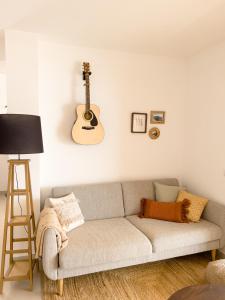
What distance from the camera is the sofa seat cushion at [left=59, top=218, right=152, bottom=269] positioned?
1.93 metres

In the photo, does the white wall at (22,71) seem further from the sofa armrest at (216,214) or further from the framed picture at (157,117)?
the sofa armrest at (216,214)

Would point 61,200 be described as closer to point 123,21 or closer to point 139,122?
point 139,122

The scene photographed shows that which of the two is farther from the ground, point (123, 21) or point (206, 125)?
point (123, 21)

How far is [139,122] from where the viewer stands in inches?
120

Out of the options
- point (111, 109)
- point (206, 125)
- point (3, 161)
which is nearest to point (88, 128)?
point (111, 109)

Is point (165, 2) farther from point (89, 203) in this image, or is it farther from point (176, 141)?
point (89, 203)

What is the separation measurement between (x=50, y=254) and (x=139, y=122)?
1.90 m

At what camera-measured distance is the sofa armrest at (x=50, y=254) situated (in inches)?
74.7

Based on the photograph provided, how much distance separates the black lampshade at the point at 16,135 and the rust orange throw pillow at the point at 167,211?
59.3 inches

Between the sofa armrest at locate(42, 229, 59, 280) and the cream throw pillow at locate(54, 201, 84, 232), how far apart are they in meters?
0.30

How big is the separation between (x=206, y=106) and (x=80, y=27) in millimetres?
1760

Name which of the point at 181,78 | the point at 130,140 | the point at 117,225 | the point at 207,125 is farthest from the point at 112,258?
the point at 181,78

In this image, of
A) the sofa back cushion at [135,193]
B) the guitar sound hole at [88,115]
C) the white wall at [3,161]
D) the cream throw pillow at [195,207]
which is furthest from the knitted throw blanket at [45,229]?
the white wall at [3,161]

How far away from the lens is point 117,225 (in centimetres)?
245
